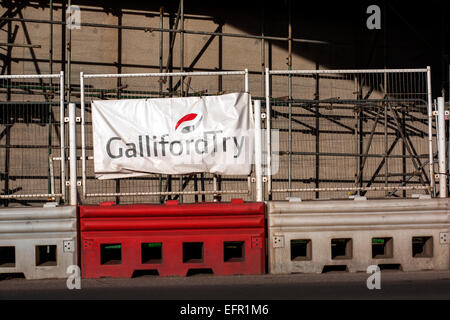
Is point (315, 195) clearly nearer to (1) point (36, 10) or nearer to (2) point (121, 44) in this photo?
(2) point (121, 44)

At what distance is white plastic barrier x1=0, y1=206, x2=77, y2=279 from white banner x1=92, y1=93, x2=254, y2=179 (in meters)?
0.93

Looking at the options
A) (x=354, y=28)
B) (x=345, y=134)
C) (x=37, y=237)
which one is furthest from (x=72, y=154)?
(x=354, y=28)

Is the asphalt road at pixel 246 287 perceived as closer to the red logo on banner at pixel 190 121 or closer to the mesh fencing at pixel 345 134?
the red logo on banner at pixel 190 121

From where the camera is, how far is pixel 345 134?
13.4 m

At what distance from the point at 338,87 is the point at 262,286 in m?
8.52

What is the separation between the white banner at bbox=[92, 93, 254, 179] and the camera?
7.68m

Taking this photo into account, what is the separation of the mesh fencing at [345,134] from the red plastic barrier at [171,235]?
4954 mm

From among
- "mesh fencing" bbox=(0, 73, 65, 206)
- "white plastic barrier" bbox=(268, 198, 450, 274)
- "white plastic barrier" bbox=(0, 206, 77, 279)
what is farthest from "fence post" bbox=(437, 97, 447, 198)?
"mesh fencing" bbox=(0, 73, 65, 206)

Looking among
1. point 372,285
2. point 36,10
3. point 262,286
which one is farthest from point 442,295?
point 36,10

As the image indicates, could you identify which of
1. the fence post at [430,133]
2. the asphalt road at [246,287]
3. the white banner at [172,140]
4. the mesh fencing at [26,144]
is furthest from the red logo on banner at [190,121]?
the mesh fencing at [26,144]

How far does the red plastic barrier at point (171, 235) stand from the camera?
730 cm

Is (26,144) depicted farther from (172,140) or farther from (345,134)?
(345,134)

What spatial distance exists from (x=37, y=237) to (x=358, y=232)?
470cm

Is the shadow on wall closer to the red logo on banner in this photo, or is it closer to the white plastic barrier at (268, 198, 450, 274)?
the red logo on banner
